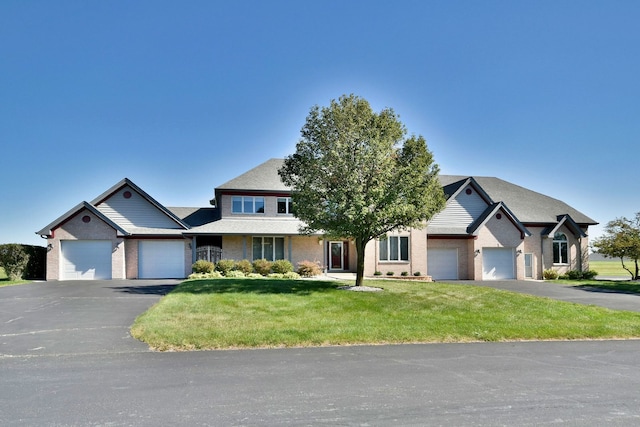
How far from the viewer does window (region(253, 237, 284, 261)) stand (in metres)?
29.7

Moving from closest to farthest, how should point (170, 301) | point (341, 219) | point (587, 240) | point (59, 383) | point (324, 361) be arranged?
point (59, 383) → point (324, 361) → point (170, 301) → point (341, 219) → point (587, 240)

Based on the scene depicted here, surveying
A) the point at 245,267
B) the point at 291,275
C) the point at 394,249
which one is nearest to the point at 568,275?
the point at 394,249

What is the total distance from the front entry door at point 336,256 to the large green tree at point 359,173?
42.4ft

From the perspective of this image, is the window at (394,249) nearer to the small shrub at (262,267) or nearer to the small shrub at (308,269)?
the small shrub at (308,269)

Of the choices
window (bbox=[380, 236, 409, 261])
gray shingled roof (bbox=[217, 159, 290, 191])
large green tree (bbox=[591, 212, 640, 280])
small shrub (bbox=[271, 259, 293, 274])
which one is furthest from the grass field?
gray shingled roof (bbox=[217, 159, 290, 191])

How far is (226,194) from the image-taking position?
30.1m

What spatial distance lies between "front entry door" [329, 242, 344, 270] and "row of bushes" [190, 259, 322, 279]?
3.79 m

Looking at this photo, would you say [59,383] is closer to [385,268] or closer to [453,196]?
[385,268]

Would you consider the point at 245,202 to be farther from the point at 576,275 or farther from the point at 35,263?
the point at 576,275

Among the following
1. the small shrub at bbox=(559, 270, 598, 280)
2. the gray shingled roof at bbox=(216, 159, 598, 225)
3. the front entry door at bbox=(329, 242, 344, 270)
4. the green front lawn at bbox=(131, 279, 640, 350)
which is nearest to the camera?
the green front lawn at bbox=(131, 279, 640, 350)

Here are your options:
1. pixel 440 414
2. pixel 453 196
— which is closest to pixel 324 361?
pixel 440 414

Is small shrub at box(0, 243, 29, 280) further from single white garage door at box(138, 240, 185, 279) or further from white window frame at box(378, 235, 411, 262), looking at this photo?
white window frame at box(378, 235, 411, 262)

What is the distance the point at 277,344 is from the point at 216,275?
1627 cm

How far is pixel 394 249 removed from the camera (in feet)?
99.1
